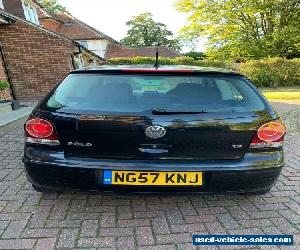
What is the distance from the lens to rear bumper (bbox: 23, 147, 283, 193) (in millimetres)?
2719

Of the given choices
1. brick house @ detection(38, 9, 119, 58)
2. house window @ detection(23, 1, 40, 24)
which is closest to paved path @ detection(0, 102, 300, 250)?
house window @ detection(23, 1, 40, 24)

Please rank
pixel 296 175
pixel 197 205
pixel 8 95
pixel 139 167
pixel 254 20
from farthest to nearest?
pixel 254 20 < pixel 8 95 < pixel 296 175 < pixel 197 205 < pixel 139 167

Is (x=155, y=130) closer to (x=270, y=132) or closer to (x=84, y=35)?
(x=270, y=132)

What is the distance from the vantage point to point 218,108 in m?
2.81

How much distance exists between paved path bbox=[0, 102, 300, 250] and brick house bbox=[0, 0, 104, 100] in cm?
973

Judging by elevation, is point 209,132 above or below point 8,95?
above

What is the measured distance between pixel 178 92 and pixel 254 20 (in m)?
27.6

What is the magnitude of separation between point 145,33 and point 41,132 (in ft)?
204

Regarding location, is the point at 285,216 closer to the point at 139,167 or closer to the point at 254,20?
the point at 139,167

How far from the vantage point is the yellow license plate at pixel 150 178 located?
271 centimetres

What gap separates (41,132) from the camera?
283 cm

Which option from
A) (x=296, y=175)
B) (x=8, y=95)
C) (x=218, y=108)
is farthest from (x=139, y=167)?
(x=8, y=95)

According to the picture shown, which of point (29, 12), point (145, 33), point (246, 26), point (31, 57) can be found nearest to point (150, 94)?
point (31, 57)

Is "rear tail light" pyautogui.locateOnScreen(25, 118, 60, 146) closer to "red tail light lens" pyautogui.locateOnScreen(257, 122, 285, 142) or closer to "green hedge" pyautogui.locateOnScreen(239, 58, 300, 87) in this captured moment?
"red tail light lens" pyautogui.locateOnScreen(257, 122, 285, 142)
